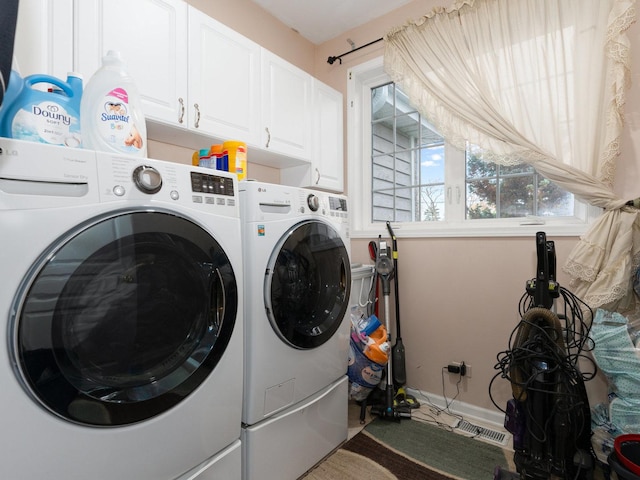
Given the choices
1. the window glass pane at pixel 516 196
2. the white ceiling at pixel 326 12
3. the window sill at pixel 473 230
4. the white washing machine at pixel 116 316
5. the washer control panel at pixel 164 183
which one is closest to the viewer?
the white washing machine at pixel 116 316

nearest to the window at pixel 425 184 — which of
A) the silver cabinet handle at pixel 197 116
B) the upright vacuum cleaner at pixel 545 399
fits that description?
the upright vacuum cleaner at pixel 545 399

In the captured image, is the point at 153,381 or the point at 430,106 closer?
the point at 153,381

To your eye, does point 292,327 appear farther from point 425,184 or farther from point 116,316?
point 425,184

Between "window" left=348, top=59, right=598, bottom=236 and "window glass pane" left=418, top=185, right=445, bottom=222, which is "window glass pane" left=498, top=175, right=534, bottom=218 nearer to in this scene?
"window" left=348, top=59, right=598, bottom=236

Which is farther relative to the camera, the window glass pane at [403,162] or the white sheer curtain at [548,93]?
the window glass pane at [403,162]

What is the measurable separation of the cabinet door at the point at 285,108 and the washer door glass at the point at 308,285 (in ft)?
2.58

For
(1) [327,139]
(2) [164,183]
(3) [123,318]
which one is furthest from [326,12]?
(3) [123,318]

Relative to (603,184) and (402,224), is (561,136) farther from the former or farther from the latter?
(402,224)

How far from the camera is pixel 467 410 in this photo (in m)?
2.10

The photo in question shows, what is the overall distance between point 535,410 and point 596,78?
1.60 metres

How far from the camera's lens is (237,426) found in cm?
123

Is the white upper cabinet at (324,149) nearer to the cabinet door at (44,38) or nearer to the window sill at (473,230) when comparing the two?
the window sill at (473,230)

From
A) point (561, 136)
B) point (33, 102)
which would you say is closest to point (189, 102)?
point (33, 102)

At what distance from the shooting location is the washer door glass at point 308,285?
4.50 ft
